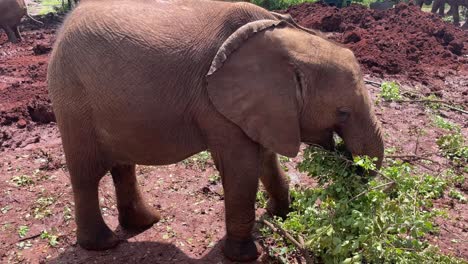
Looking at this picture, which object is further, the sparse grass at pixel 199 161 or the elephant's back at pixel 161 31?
the sparse grass at pixel 199 161

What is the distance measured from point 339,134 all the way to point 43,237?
10.3ft

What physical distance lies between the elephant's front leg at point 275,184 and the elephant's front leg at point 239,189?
2.24ft

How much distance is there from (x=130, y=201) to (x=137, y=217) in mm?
214

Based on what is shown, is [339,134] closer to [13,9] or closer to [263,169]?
[263,169]

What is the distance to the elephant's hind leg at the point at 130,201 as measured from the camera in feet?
15.1

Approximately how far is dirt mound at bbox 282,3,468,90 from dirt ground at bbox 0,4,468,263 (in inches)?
2.3

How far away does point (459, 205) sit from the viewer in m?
5.30

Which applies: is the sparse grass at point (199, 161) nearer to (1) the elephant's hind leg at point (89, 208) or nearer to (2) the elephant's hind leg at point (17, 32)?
(1) the elephant's hind leg at point (89, 208)

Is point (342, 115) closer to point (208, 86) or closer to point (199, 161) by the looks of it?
point (208, 86)

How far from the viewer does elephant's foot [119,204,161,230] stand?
470 centimetres

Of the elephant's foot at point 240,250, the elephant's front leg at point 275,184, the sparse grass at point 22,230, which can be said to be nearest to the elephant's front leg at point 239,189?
the elephant's foot at point 240,250

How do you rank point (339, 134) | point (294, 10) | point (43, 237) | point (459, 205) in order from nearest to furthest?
point (339, 134), point (43, 237), point (459, 205), point (294, 10)

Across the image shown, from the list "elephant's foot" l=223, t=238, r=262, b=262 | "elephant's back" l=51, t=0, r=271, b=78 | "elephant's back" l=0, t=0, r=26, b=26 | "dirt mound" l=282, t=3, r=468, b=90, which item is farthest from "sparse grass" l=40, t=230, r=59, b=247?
"elephant's back" l=0, t=0, r=26, b=26

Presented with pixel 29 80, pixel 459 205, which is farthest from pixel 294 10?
pixel 459 205
